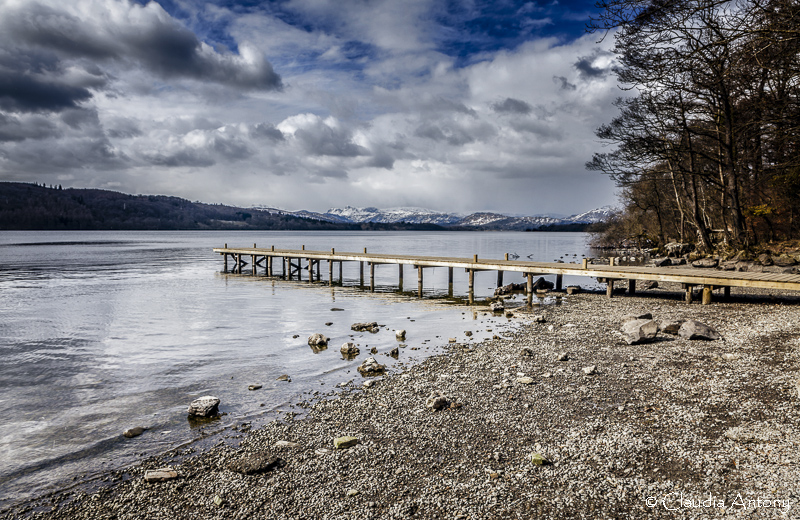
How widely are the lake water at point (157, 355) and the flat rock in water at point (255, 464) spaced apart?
1993mm

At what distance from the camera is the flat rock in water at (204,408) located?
30.1 feet

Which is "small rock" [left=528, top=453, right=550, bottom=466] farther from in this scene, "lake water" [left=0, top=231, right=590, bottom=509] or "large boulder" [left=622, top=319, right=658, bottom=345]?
"large boulder" [left=622, top=319, right=658, bottom=345]

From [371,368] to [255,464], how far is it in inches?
210

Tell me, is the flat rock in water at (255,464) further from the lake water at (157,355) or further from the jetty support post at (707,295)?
the jetty support post at (707,295)

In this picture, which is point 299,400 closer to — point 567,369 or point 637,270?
point 567,369

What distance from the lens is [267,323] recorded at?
771 inches

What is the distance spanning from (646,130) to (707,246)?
895 centimetres

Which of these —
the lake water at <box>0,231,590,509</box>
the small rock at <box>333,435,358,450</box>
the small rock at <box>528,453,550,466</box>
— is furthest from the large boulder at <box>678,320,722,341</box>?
the small rock at <box>333,435,358,450</box>

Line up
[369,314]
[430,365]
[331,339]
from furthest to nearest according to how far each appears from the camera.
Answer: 1. [369,314]
2. [331,339]
3. [430,365]

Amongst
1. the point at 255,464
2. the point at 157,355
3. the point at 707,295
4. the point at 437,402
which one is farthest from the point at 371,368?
the point at 707,295

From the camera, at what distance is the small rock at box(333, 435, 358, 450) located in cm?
707

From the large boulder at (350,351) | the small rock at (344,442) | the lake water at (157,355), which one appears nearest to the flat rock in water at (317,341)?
the lake water at (157,355)

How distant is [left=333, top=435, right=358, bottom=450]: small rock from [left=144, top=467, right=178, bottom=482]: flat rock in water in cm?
248

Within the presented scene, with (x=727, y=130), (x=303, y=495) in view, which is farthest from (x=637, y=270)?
(x=303, y=495)
